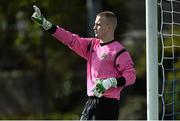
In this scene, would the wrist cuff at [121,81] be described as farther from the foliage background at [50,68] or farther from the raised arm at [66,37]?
the foliage background at [50,68]

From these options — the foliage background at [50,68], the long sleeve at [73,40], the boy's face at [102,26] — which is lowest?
the foliage background at [50,68]

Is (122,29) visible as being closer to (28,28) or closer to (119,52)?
(28,28)

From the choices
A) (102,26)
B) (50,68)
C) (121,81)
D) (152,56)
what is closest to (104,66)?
(121,81)

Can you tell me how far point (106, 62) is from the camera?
5352 mm

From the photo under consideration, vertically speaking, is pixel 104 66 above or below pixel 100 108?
above

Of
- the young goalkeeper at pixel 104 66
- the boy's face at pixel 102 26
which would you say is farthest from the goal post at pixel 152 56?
the boy's face at pixel 102 26

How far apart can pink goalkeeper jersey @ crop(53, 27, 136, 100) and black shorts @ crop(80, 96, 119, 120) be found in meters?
0.06

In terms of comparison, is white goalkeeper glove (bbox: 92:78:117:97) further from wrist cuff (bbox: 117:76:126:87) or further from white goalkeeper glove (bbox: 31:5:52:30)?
white goalkeeper glove (bbox: 31:5:52:30)

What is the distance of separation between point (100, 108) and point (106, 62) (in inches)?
→ 15.7

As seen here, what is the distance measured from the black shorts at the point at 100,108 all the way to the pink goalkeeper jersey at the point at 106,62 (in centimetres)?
6

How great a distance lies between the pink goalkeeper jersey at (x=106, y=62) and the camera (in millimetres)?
5293

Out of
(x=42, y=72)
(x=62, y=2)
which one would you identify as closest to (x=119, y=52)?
(x=62, y=2)

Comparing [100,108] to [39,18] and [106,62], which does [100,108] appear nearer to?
[106,62]

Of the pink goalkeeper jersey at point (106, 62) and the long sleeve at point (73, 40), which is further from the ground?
the long sleeve at point (73, 40)
